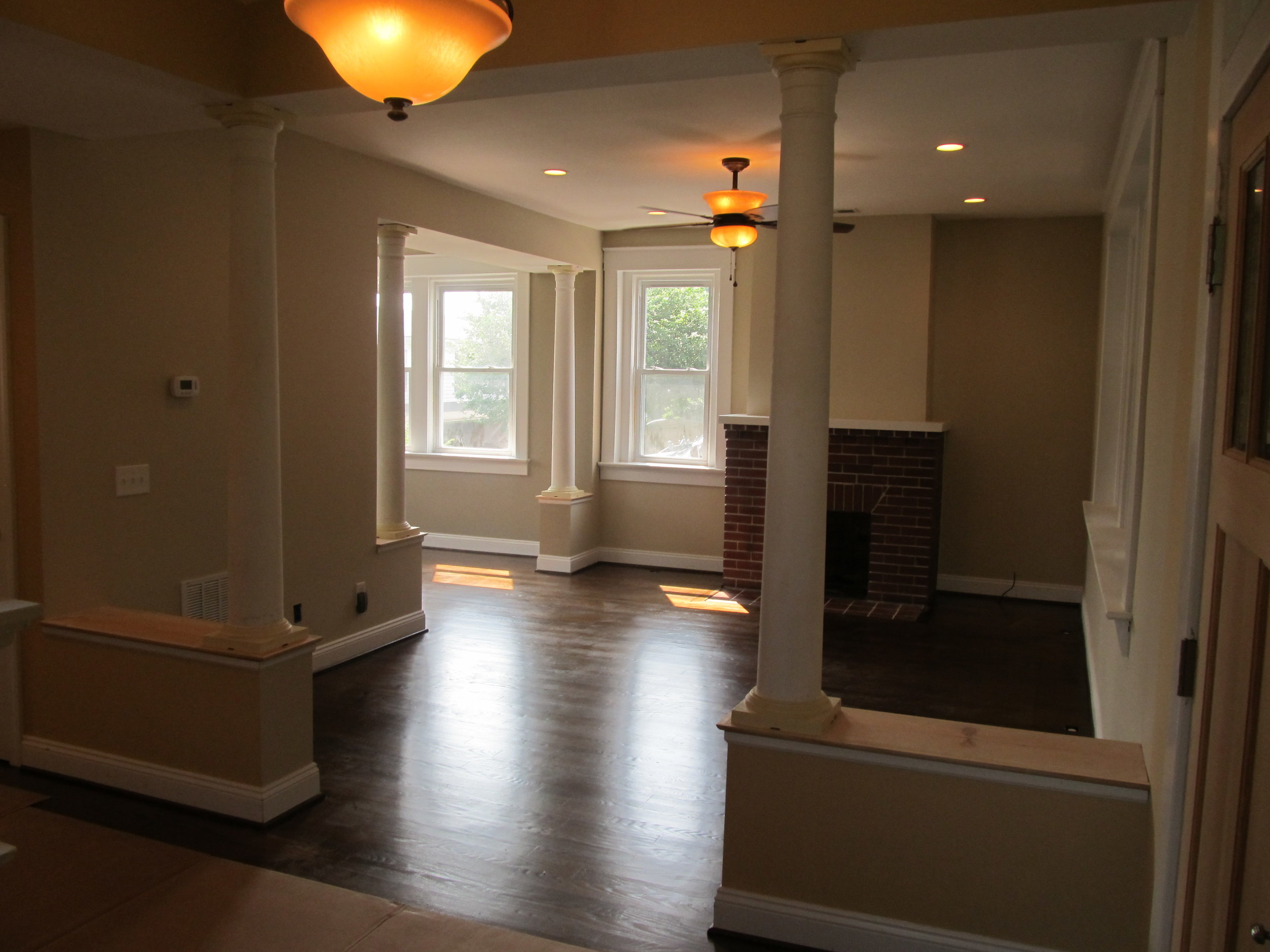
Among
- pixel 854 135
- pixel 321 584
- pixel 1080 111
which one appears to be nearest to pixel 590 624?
pixel 321 584

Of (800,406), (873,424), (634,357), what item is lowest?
(873,424)

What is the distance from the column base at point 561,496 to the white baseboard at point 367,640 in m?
1.90

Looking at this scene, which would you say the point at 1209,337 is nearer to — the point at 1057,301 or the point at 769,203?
the point at 769,203

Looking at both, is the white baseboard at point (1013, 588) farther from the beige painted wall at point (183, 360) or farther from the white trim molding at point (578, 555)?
the beige painted wall at point (183, 360)

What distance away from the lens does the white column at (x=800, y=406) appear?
8.43 ft

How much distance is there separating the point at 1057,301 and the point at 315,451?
5066 mm

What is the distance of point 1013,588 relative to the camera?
276 inches

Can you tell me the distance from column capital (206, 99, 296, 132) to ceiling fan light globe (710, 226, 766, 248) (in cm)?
260

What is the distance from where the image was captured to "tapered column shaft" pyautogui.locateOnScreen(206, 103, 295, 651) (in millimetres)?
3277

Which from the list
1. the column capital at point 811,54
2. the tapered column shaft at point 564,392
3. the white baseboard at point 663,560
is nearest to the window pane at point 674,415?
the tapered column shaft at point 564,392

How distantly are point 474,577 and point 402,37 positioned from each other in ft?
19.6

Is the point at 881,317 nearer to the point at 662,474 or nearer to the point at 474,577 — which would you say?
the point at 662,474

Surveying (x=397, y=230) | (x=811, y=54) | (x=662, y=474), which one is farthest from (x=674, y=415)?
(x=811, y=54)

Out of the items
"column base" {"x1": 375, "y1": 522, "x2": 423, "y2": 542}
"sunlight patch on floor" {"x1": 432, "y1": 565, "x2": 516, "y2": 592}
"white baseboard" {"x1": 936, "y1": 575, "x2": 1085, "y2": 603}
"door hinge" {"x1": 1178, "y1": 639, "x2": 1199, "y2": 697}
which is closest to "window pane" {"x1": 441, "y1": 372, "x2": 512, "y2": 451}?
"sunlight patch on floor" {"x1": 432, "y1": 565, "x2": 516, "y2": 592}
